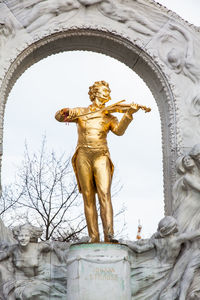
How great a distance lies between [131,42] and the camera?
1048 centimetres

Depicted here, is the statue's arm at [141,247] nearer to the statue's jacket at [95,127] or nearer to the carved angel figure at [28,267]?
the carved angel figure at [28,267]

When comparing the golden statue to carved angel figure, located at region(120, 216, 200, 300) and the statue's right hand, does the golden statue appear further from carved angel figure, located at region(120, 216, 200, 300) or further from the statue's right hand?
carved angel figure, located at region(120, 216, 200, 300)

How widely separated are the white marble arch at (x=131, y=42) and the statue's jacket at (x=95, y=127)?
114 centimetres

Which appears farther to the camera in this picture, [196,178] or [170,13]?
[170,13]

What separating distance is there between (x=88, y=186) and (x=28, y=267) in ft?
4.82

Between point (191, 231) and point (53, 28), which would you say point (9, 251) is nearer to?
point (191, 231)

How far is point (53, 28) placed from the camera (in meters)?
10.4

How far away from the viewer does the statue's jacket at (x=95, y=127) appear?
30.6 ft

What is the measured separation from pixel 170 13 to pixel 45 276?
4923 millimetres

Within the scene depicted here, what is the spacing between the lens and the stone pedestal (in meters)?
7.77

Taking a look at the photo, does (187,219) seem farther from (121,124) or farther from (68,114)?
(68,114)

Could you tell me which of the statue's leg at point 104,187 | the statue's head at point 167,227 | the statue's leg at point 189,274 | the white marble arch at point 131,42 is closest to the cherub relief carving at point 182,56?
the white marble arch at point 131,42

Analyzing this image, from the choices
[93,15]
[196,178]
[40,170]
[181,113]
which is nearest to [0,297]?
[196,178]

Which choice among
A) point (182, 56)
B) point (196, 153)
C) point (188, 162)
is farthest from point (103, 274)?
point (182, 56)
